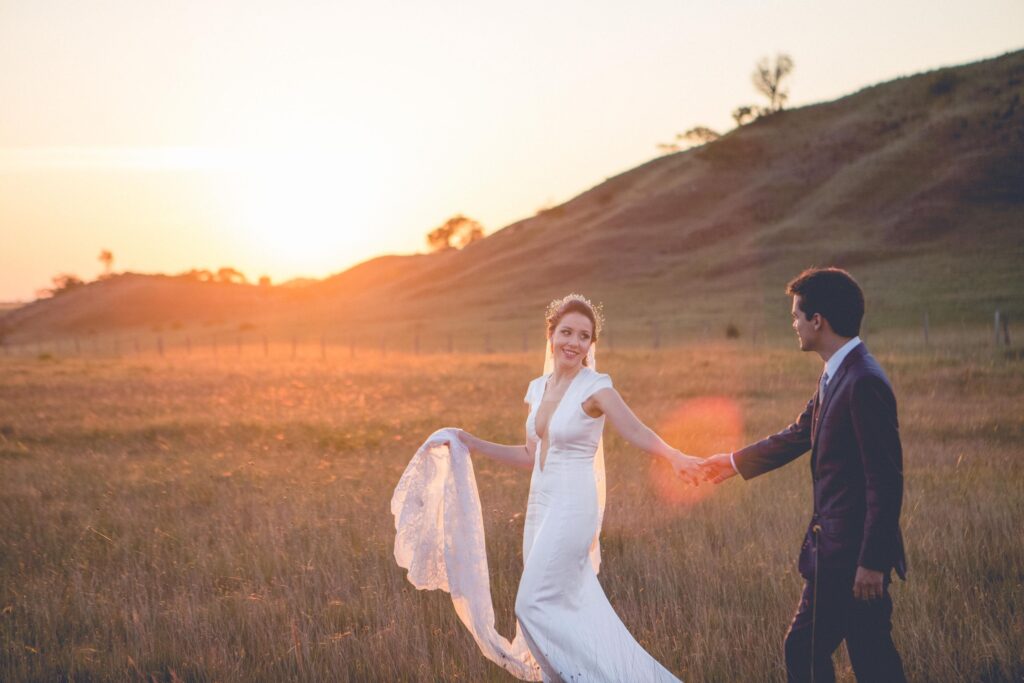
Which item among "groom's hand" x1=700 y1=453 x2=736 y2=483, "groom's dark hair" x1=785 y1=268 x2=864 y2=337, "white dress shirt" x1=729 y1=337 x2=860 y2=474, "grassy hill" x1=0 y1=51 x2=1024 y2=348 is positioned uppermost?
"grassy hill" x1=0 y1=51 x2=1024 y2=348

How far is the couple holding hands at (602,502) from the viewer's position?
3453mm

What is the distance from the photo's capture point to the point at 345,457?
Result: 36.9 ft

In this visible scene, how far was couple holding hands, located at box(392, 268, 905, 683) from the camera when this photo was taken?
345 cm

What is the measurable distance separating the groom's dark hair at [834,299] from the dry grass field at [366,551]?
2260 millimetres

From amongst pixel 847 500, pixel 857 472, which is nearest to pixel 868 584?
pixel 847 500

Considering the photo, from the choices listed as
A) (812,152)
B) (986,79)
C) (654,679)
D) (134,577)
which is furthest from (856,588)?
(986,79)

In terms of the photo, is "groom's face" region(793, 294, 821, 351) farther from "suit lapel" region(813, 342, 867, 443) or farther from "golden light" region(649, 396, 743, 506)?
"golden light" region(649, 396, 743, 506)

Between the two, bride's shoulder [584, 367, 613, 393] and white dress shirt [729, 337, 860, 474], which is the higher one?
white dress shirt [729, 337, 860, 474]

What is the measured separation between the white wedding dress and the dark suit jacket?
1229 millimetres

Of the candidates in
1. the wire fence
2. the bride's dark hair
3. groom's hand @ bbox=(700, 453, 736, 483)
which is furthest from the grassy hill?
the bride's dark hair

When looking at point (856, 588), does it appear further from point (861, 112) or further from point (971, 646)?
point (861, 112)

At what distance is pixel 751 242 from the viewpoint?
7225 centimetres

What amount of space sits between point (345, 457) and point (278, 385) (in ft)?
40.4

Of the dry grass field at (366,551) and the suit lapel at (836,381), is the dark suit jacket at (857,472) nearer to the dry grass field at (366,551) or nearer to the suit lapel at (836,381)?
the suit lapel at (836,381)
